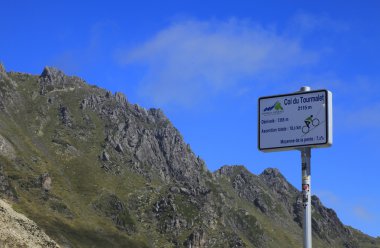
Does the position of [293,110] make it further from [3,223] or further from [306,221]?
[3,223]

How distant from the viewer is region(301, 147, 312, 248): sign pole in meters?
13.7

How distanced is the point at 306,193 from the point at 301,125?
167cm

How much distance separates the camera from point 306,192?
45.1ft

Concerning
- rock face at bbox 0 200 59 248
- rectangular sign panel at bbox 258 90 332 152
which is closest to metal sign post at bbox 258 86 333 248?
rectangular sign panel at bbox 258 90 332 152

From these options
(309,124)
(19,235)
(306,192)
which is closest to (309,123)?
(309,124)

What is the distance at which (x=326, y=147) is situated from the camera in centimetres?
1366

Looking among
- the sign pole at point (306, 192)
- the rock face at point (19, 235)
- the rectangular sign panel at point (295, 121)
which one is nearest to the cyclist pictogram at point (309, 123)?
the rectangular sign panel at point (295, 121)

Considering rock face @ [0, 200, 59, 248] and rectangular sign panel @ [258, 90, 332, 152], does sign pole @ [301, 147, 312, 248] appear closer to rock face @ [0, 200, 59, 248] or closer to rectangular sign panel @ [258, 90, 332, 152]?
rectangular sign panel @ [258, 90, 332, 152]

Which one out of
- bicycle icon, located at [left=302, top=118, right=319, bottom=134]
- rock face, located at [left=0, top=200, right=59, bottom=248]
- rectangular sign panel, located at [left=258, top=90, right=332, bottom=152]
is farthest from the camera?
rock face, located at [left=0, top=200, right=59, bottom=248]

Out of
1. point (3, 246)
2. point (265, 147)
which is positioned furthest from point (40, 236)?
point (265, 147)

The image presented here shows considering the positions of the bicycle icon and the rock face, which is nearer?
the bicycle icon

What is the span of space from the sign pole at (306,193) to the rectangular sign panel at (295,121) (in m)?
0.31

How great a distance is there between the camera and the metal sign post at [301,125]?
13.6 meters

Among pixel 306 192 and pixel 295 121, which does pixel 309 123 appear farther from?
pixel 306 192
